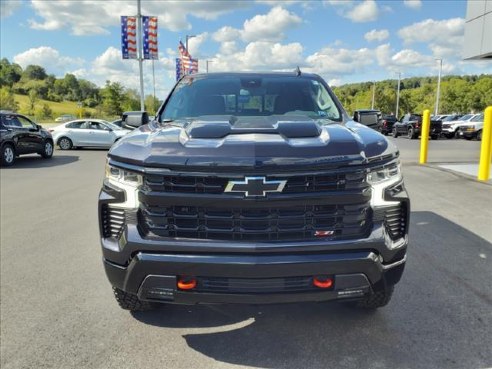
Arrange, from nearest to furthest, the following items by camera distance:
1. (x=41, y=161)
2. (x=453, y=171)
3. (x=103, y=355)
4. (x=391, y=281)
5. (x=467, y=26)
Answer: (x=391, y=281) < (x=103, y=355) < (x=453, y=171) < (x=41, y=161) < (x=467, y=26)

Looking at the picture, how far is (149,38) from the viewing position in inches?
998

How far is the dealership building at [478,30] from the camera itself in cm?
1881

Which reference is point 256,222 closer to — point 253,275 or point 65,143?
point 253,275

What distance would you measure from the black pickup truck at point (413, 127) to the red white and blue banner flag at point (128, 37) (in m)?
17.6

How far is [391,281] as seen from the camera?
2.76 meters

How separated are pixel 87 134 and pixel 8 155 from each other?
661 centimetres

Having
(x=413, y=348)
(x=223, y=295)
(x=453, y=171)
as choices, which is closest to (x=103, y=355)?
(x=223, y=295)

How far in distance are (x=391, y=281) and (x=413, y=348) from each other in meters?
0.60

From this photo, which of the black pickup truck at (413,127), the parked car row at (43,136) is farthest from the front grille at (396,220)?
the black pickup truck at (413,127)

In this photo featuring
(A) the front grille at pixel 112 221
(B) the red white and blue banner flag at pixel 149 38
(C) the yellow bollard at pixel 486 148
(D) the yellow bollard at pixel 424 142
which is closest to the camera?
(A) the front grille at pixel 112 221

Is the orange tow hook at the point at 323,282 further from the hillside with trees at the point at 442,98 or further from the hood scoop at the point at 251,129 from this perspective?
the hillside with trees at the point at 442,98

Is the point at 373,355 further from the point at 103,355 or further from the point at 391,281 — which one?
the point at 103,355

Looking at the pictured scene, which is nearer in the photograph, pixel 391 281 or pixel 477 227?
pixel 391 281

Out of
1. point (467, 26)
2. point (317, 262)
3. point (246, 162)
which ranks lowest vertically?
point (317, 262)
